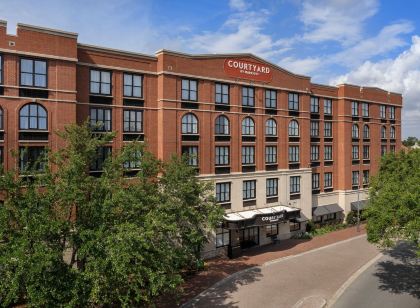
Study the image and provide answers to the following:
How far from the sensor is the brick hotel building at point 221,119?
2467 centimetres

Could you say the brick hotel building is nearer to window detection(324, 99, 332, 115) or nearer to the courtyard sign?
the courtyard sign

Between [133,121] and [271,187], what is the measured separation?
1583 centimetres

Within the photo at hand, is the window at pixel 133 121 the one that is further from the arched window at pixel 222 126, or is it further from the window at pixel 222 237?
the window at pixel 222 237

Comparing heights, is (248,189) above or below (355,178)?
below

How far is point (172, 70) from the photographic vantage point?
101 ft

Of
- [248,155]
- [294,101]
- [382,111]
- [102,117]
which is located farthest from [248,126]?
[382,111]

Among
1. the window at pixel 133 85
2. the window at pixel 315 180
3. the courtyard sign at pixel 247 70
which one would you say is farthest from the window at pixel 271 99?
the window at pixel 133 85

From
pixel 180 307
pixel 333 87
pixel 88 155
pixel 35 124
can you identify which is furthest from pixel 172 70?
pixel 333 87

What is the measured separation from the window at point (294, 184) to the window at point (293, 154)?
1.82m

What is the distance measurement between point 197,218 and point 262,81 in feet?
58.8

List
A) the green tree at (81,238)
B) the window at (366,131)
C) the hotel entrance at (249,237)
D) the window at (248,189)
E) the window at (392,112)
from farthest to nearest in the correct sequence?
the window at (392,112) → the window at (366,131) → the window at (248,189) → the hotel entrance at (249,237) → the green tree at (81,238)

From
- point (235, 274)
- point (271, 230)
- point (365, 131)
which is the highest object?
point (365, 131)

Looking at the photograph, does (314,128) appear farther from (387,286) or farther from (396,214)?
(396,214)

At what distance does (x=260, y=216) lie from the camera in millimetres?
33625
